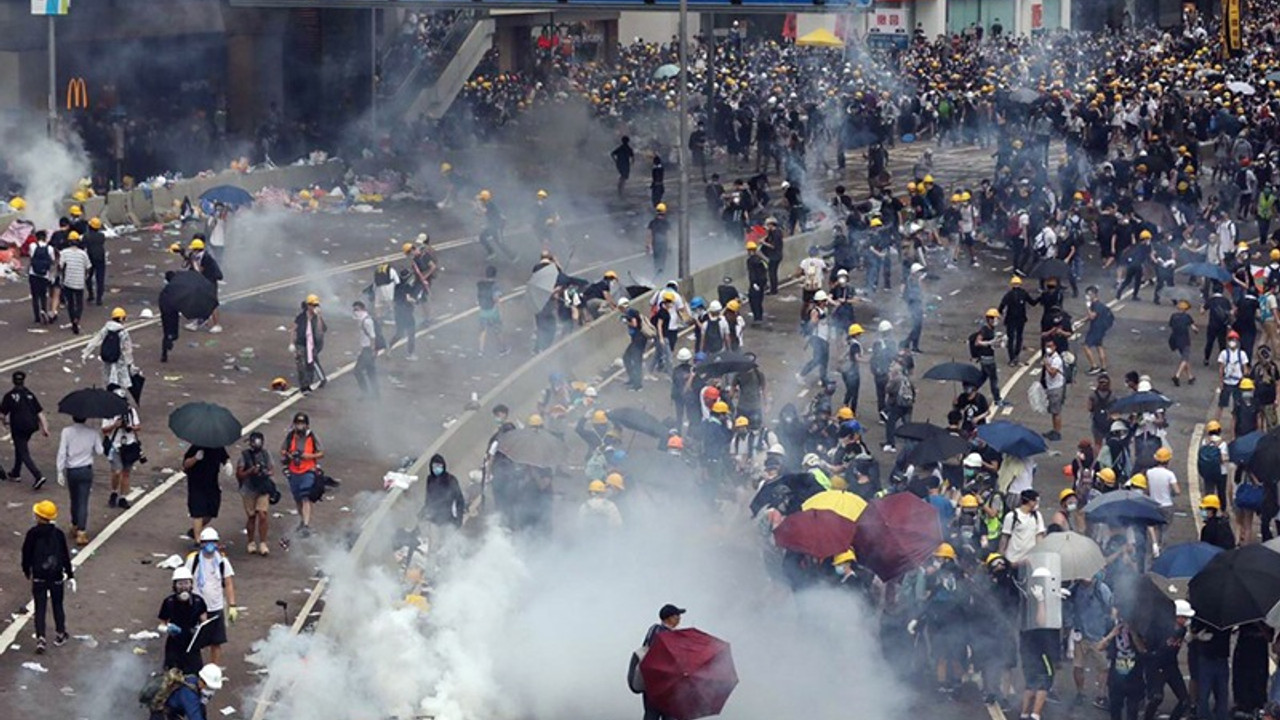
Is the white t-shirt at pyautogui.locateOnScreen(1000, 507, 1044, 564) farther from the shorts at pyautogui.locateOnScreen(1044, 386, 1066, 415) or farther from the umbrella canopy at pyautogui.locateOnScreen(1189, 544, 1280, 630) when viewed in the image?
the shorts at pyautogui.locateOnScreen(1044, 386, 1066, 415)

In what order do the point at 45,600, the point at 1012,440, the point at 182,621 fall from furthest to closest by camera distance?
the point at 1012,440
the point at 45,600
the point at 182,621

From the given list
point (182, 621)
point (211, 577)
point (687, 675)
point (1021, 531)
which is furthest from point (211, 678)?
point (1021, 531)

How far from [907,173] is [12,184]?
18.9 metres

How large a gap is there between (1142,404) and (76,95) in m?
24.3

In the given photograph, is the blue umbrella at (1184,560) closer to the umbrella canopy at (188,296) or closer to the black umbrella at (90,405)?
the black umbrella at (90,405)

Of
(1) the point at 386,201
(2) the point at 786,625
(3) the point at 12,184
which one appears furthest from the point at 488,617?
(1) the point at 386,201

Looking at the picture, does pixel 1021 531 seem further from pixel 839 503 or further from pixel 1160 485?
pixel 1160 485

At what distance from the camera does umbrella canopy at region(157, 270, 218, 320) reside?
2703 centimetres

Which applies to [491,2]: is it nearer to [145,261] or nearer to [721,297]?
[145,261]

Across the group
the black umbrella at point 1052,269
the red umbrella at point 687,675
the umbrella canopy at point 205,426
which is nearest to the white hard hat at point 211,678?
the red umbrella at point 687,675

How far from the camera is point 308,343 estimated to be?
26469 mm

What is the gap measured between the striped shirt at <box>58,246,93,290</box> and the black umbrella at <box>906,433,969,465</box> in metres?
10.6

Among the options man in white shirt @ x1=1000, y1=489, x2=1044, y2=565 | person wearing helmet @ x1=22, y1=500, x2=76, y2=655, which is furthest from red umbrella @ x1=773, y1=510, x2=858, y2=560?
person wearing helmet @ x1=22, y1=500, x2=76, y2=655

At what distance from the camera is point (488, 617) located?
18.9 metres
